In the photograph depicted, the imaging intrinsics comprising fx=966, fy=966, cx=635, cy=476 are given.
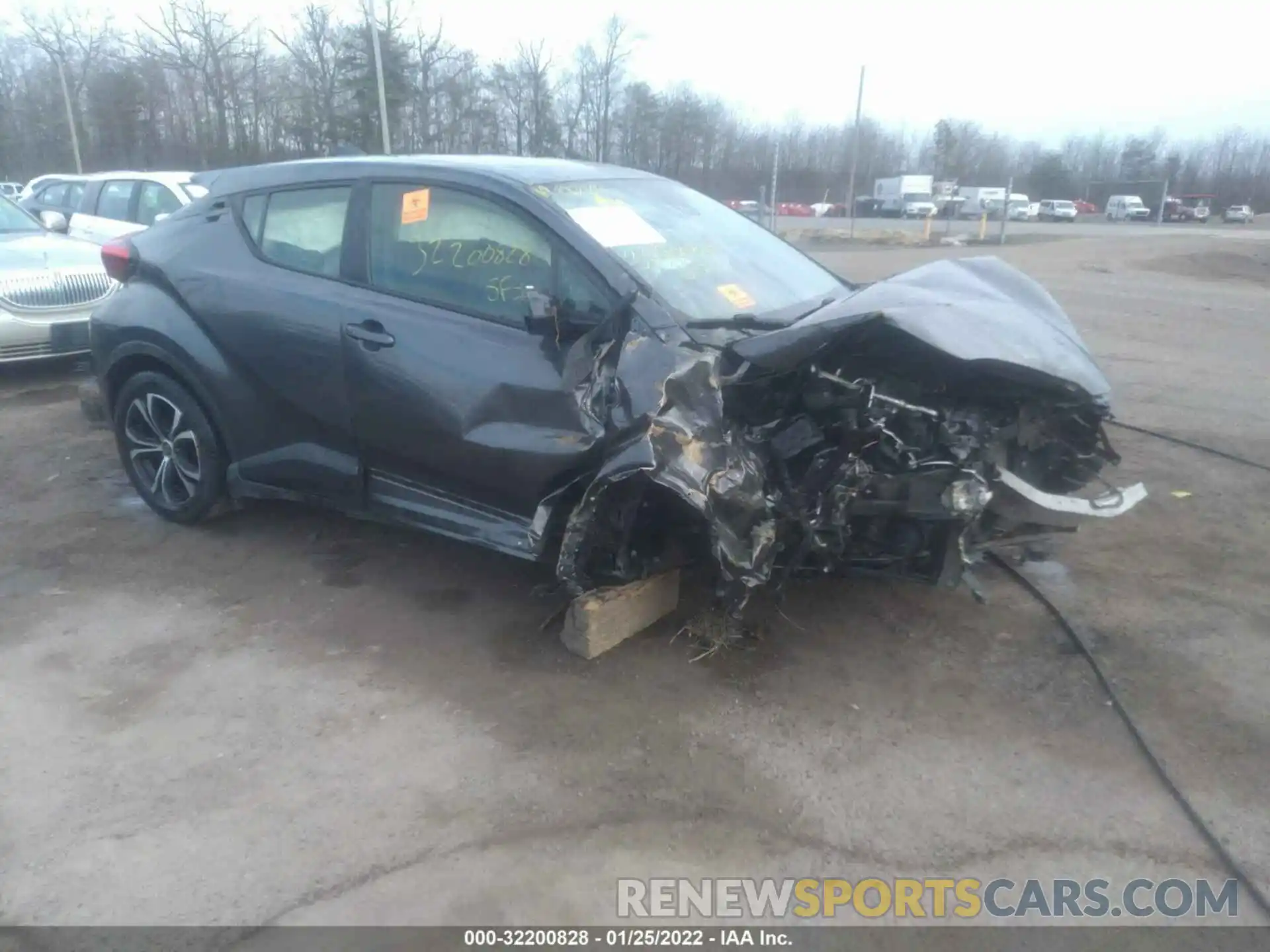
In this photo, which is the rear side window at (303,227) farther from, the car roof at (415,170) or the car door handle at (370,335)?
the car door handle at (370,335)

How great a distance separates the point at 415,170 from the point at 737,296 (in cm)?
147

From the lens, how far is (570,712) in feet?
11.1

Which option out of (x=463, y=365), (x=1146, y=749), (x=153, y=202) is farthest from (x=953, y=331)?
(x=153, y=202)

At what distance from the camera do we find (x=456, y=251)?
394 cm

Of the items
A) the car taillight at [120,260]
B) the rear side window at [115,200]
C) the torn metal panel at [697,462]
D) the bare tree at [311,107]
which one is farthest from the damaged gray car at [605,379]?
the bare tree at [311,107]

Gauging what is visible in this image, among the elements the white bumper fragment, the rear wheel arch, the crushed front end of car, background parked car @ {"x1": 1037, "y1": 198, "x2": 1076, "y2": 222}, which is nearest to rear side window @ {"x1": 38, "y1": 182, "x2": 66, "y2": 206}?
the rear wheel arch

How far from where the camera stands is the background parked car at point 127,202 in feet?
36.5

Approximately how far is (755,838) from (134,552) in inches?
137

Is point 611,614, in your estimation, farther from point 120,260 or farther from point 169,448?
point 120,260

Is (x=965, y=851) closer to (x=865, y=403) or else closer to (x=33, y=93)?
(x=865, y=403)

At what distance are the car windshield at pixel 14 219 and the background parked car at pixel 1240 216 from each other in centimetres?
4934

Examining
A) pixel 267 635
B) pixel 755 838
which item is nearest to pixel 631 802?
pixel 755 838

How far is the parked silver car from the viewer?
770 cm

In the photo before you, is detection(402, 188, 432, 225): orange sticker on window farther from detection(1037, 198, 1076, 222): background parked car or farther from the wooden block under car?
detection(1037, 198, 1076, 222): background parked car
